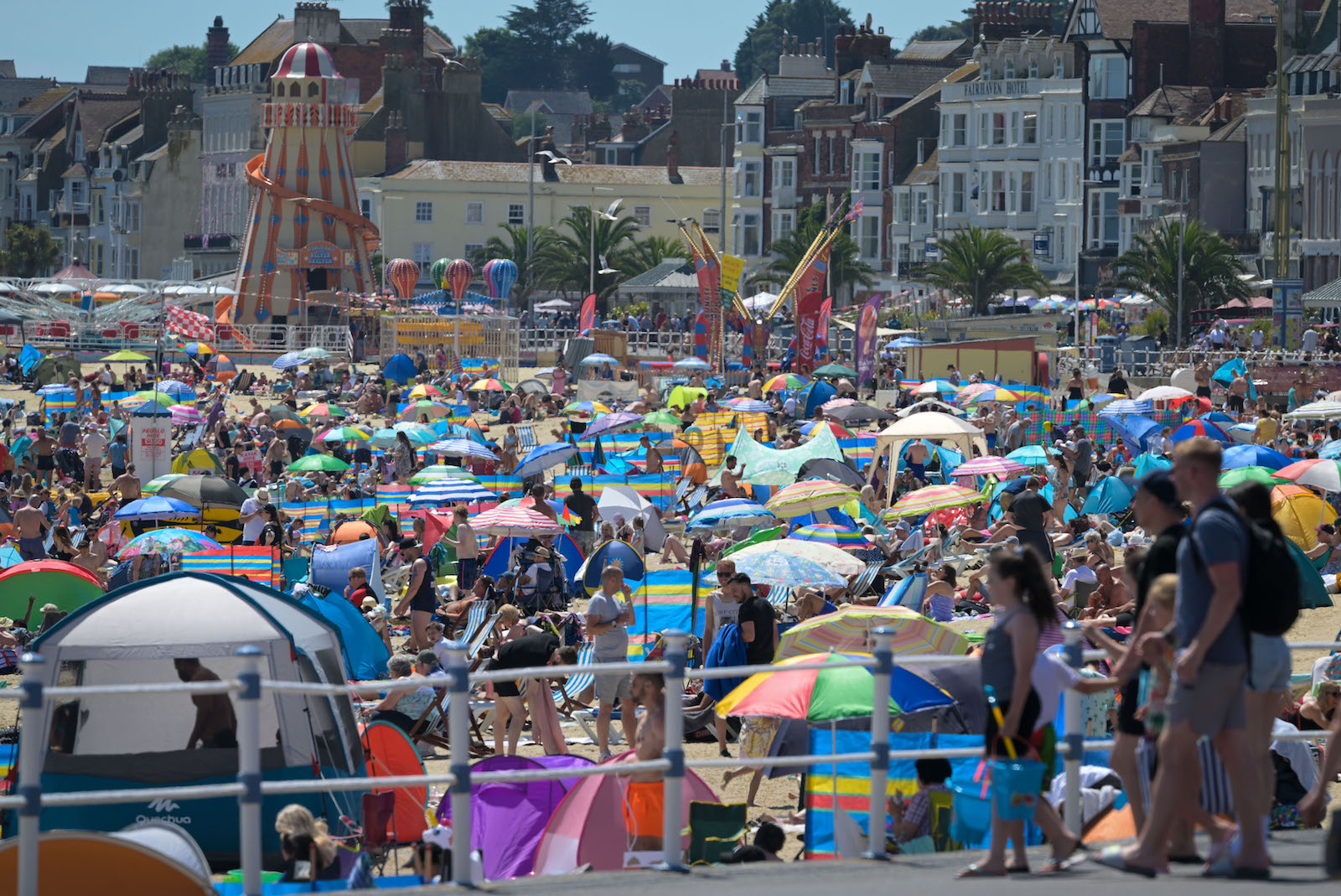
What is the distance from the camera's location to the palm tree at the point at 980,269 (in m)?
49.3

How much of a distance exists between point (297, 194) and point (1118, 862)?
5440 centimetres

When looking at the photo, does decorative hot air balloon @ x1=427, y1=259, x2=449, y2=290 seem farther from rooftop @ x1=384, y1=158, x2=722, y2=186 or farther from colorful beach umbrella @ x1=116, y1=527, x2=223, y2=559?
colorful beach umbrella @ x1=116, y1=527, x2=223, y2=559

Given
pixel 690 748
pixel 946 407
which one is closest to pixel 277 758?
pixel 690 748

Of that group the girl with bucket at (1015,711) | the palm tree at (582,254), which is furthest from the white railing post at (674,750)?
the palm tree at (582,254)

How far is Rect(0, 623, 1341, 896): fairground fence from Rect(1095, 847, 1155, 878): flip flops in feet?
1.98

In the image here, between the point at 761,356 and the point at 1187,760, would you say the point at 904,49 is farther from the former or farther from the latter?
the point at 1187,760

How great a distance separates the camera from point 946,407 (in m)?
26.8

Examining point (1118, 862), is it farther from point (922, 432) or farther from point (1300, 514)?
point (922, 432)

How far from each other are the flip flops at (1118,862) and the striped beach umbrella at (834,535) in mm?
9549

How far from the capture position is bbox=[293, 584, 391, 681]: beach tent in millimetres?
13398

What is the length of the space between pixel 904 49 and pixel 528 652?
64879 mm

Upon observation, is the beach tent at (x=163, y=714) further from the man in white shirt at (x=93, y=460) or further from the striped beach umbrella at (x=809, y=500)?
the man in white shirt at (x=93, y=460)

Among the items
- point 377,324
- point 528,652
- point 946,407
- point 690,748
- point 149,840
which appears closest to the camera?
point 149,840

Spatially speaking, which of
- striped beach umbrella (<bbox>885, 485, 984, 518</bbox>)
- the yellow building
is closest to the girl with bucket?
striped beach umbrella (<bbox>885, 485, 984, 518</bbox>)
